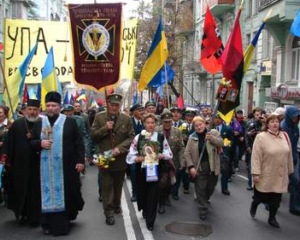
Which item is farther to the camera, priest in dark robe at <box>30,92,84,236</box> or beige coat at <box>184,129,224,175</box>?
beige coat at <box>184,129,224,175</box>

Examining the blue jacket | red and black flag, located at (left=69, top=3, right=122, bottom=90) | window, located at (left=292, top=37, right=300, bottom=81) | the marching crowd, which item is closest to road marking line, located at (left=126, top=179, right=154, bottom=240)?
the marching crowd

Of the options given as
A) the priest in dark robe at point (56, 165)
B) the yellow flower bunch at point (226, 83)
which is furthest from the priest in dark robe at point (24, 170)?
the yellow flower bunch at point (226, 83)

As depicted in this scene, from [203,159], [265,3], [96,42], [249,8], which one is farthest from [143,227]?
[249,8]

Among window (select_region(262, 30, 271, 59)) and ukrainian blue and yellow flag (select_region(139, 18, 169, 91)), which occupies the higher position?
window (select_region(262, 30, 271, 59))

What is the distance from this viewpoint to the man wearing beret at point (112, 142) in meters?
7.35

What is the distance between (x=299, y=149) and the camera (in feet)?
27.3

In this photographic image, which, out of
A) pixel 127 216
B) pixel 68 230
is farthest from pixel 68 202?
pixel 127 216

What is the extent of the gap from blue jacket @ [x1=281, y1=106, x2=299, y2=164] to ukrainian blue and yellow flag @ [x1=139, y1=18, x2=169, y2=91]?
3.82m

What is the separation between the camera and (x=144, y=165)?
708 cm

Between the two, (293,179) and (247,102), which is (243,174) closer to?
(293,179)

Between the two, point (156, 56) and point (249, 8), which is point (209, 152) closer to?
point (156, 56)

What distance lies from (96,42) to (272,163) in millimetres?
3168

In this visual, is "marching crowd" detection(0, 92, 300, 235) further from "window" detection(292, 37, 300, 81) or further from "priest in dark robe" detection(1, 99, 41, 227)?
"window" detection(292, 37, 300, 81)

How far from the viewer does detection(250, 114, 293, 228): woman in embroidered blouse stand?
715 cm
